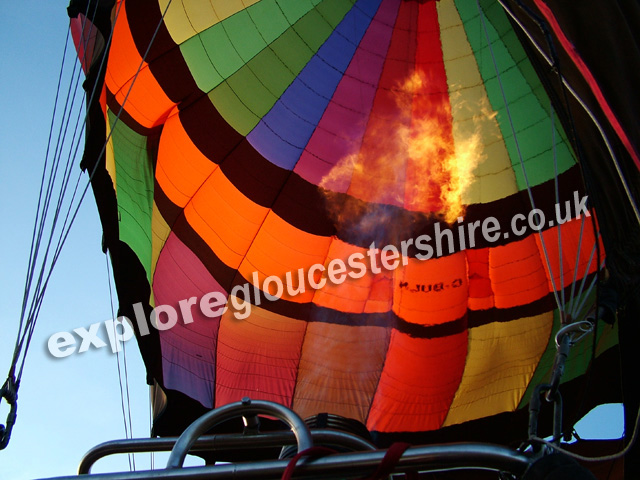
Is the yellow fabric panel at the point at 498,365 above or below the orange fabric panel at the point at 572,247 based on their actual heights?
below

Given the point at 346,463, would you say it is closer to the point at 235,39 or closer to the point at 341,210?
the point at 341,210

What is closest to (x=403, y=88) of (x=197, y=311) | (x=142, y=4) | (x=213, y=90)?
(x=213, y=90)

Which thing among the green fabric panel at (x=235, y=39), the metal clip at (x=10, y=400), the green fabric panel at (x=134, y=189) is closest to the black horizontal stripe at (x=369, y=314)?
the green fabric panel at (x=134, y=189)

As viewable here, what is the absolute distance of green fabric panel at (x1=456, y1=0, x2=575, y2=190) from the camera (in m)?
4.18

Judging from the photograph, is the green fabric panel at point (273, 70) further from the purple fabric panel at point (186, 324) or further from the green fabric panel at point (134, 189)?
the purple fabric panel at point (186, 324)

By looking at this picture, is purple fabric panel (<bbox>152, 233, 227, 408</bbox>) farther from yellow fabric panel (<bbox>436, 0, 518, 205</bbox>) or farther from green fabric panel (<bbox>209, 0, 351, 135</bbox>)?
yellow fabric panel (<bbox>436, 0, 518, 205</bbox>)

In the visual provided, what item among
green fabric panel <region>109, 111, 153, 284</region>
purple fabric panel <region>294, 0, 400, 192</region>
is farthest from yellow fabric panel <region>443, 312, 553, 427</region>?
green fabric panel <region>109, 111, 153, 284</region>

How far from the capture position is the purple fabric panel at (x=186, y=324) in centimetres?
453

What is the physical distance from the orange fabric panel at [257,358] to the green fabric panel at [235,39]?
1.65m

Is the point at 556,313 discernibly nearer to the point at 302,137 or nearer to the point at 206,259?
the point at 302,137

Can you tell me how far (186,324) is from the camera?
4613 mm

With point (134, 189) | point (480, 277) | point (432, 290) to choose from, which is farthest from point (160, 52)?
point (480, 277)

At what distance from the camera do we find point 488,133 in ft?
14.4

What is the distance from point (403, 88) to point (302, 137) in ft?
2.50
